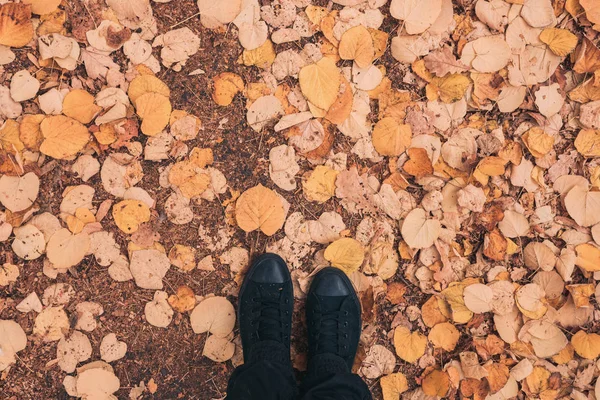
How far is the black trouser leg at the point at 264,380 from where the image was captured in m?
1.49

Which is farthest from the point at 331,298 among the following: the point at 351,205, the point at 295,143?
the point at 295,143

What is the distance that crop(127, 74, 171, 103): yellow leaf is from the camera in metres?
1.56

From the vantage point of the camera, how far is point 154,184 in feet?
5.25

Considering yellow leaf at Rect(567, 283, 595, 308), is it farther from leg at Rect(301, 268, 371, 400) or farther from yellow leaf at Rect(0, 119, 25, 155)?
yellow leaf at Rect(0, 119, 25, 155)

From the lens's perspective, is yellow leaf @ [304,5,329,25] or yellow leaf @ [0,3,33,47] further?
yellow leaf @ [304,5,329,25]

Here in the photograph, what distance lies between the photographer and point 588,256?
1.68 metres

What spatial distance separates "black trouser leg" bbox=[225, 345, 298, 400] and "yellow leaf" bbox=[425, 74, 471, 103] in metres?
1.09

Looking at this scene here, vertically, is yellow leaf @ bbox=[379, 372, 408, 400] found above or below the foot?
below

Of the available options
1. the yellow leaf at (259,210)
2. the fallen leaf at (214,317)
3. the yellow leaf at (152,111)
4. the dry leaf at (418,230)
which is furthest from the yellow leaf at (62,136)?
the dry leaf at (418,230)

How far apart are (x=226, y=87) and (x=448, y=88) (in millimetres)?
796

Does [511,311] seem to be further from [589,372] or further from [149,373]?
[149,373]

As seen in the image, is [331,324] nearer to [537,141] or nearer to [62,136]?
[537,141]

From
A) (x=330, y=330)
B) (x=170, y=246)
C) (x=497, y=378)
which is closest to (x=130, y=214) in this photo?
(x=170, y=246)

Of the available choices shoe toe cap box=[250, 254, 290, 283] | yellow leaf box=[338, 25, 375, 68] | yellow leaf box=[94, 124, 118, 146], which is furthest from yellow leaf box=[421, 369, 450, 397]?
yellow leaf box=[94, 124, 118, 146]
